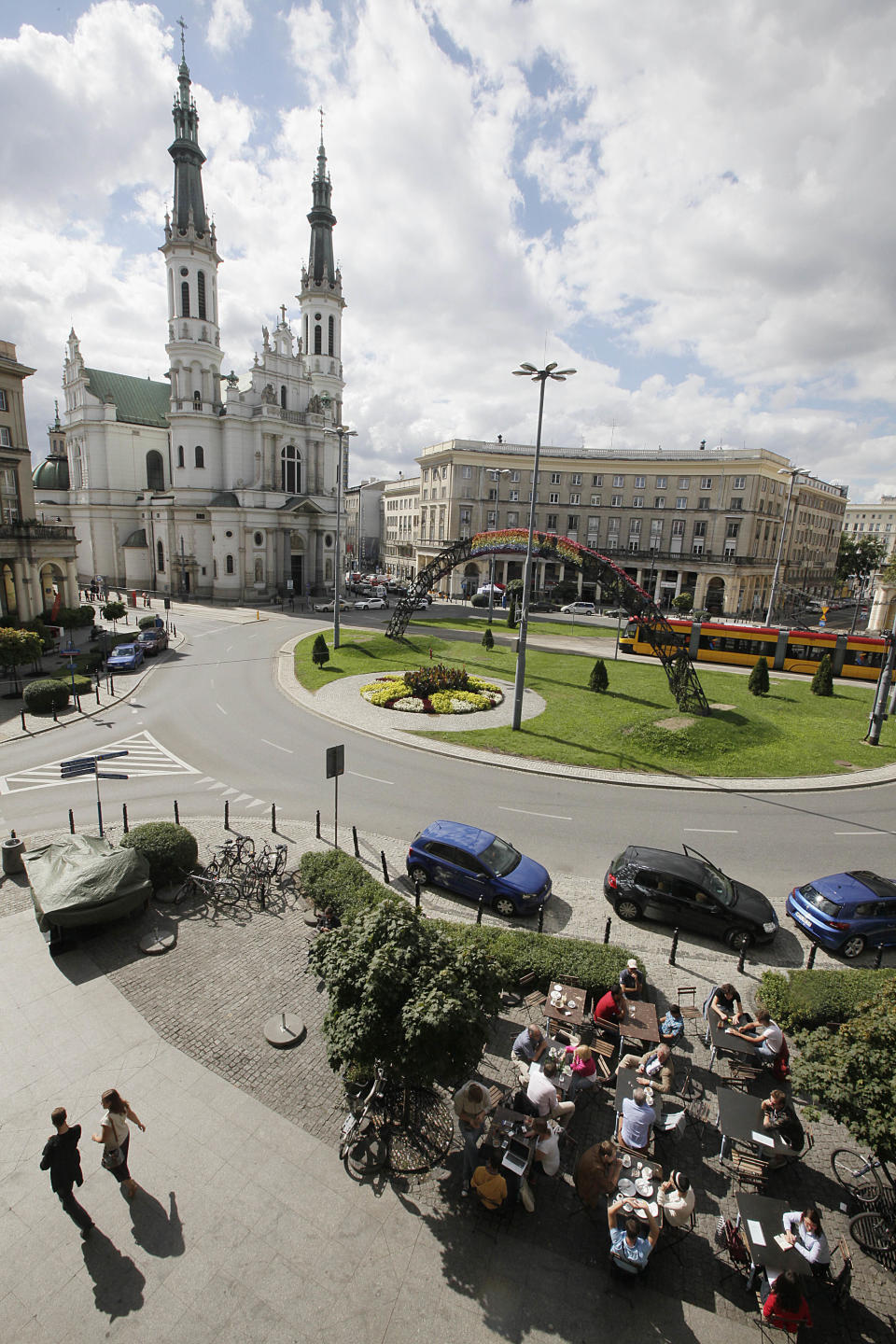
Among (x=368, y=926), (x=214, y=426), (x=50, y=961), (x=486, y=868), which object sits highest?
(x=214, y=426)

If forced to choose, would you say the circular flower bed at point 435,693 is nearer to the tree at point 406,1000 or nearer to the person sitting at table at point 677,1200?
the tree at point 406,1000

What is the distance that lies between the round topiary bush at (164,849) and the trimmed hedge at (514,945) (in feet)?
9.22

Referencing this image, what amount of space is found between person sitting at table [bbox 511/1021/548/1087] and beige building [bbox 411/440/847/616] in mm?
68902

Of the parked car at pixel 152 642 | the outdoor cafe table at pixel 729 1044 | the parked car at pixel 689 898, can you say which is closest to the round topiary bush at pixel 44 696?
the parked car at pixel 152 642

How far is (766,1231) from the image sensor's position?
6.63 meters

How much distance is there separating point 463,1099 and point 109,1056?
539 cm

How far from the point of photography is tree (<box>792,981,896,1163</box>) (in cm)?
649

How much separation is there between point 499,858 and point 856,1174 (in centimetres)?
757

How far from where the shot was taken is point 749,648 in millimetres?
43281

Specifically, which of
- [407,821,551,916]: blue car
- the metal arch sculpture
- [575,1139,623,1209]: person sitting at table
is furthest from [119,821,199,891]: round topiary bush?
the metal arch sculpture

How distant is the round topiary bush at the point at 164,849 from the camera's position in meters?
13.2

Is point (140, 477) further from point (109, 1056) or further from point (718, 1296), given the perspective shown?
point (718, 1296)

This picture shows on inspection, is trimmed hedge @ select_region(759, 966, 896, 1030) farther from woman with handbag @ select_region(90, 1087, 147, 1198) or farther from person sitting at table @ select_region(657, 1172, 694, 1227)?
woman with handbag @ select_region(90, 1087, 147, 1198)

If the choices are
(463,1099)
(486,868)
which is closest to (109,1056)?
(463,1099)
